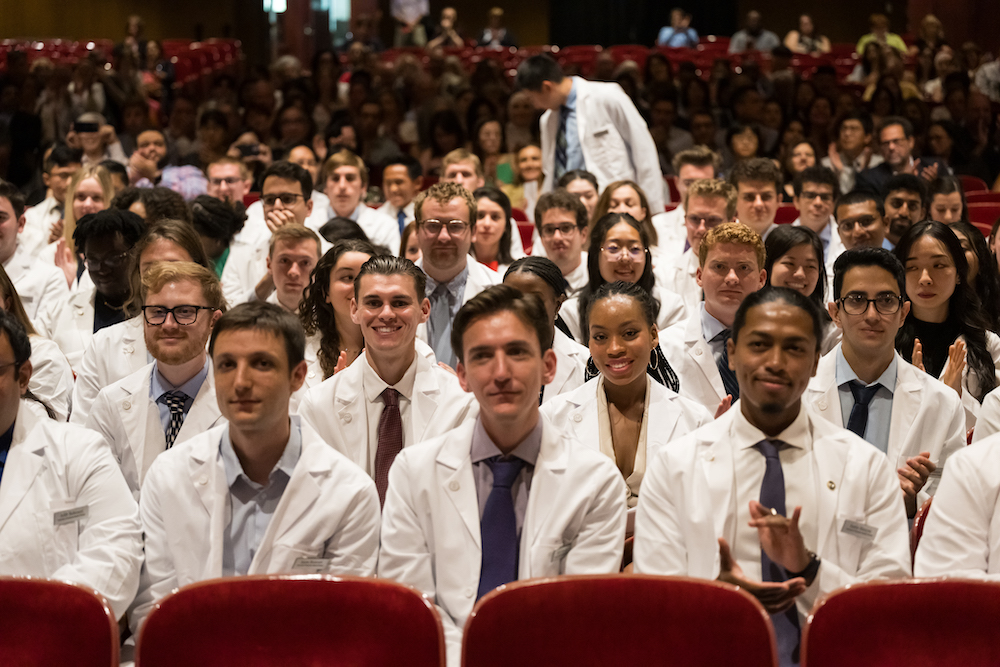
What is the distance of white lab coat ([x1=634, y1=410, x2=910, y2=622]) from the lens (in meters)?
2.11

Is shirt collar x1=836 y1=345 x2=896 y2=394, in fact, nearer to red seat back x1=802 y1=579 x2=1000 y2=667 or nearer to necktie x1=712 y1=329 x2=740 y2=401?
necktie x1=712 y1=329 x2=740 y2=401

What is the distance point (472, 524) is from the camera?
86.6 inches

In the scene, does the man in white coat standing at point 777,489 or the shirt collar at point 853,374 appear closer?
the man in white coat standing at point 777,489

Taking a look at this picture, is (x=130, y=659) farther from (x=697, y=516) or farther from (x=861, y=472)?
(x=861, y=472)

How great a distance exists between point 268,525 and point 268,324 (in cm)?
46

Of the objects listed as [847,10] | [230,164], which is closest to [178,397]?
[230,164]

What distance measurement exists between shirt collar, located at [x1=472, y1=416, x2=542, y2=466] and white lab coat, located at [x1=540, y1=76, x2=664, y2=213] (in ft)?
13.0

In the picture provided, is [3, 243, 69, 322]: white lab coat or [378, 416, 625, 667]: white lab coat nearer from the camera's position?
[378, 416, 625, 667]: white lab coat

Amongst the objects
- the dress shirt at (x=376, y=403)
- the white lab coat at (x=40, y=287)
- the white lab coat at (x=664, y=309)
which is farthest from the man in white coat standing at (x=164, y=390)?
the white lab coat at (x=40, y=287)

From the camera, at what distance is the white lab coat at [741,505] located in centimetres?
211

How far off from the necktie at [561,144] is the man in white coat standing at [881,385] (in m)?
3.36

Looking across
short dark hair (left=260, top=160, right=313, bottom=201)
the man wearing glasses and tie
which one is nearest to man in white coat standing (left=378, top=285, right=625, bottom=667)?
the man wearing glasses and tie

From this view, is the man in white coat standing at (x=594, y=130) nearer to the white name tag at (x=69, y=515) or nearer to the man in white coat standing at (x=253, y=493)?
the man in white coat standing at (x=253, y=493)

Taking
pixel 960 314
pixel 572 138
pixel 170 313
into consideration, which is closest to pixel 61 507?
pixel 170 313
